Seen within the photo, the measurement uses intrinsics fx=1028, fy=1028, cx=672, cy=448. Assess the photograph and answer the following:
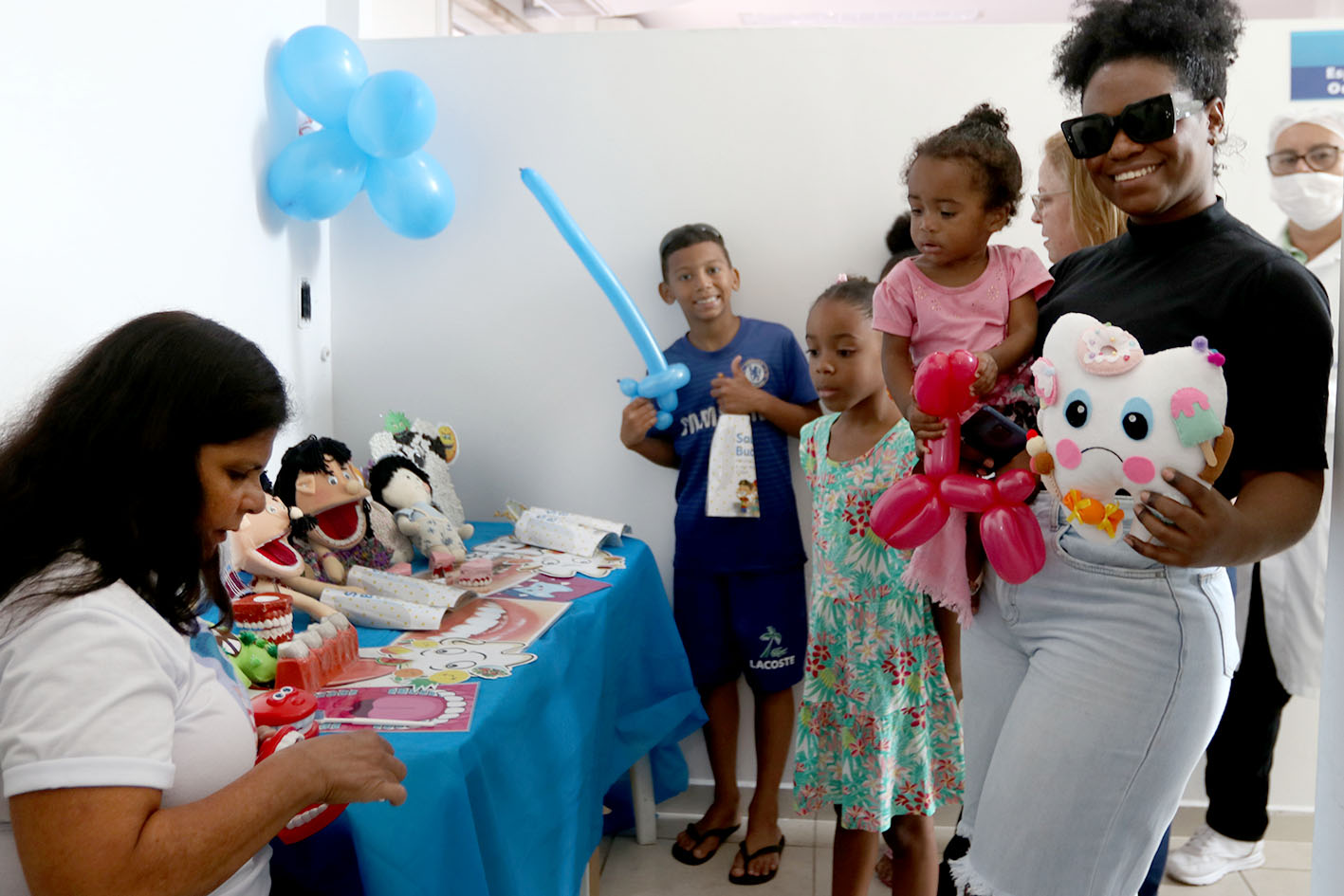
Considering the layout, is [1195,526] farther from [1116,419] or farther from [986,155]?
[986,155]

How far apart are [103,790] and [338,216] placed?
7.00 feet

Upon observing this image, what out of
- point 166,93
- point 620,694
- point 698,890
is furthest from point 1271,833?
point 166,93

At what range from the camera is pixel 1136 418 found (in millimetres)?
1053

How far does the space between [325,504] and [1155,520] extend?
1.44 meters

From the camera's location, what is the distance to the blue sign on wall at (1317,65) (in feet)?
7.89

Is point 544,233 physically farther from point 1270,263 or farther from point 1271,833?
point 1271,833

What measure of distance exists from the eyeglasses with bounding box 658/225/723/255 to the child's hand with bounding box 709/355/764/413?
0.33 m

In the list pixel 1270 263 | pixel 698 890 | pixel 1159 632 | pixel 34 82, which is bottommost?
pixel 698 890

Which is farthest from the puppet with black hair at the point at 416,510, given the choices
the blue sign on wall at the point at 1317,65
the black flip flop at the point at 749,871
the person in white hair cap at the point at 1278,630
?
the blue sign on wall at the point at 1317,65

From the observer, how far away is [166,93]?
6.48 feet

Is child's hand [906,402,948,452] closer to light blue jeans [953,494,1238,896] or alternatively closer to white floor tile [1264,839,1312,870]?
light blue jeans [953,494,1238,896]

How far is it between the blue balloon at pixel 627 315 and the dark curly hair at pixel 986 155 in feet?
3.11

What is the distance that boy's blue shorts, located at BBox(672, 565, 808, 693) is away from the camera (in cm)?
245

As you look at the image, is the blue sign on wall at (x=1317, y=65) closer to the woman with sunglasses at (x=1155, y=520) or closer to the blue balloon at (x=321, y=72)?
the woman with sunglasses at (x=1155, y=520)
